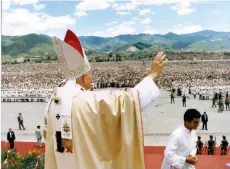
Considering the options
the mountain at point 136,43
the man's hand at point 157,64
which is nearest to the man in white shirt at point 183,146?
the man's hand at point 157,64

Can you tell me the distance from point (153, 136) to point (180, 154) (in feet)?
20.1

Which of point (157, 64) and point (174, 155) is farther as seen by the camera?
point (174, 155)

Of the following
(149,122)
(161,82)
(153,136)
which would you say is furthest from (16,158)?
(161,82)

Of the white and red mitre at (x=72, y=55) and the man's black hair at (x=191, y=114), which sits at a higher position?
the white and red mitre at (x=72, y=55)

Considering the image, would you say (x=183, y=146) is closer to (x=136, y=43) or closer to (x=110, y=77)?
(x=110, y=77)

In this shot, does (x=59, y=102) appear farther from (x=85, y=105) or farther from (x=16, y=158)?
(x=16, y=158)

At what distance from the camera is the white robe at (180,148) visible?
2.12 m

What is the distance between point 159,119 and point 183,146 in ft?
27.0

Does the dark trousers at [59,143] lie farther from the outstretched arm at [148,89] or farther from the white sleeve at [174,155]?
the white sleeve at [174,155]

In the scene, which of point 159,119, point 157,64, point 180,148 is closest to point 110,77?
point 159,119

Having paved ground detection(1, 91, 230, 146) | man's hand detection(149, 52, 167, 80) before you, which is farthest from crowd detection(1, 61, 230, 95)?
man's hand detection(149, 52, 167, 80)

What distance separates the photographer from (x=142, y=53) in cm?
2398

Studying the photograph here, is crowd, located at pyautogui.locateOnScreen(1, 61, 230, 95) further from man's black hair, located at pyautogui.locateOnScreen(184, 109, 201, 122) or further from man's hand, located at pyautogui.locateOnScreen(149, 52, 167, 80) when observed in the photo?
man's hand, located at pyautogui.locateOnScreen(149, 52, 167, 80)

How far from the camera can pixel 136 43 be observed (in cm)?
2538
